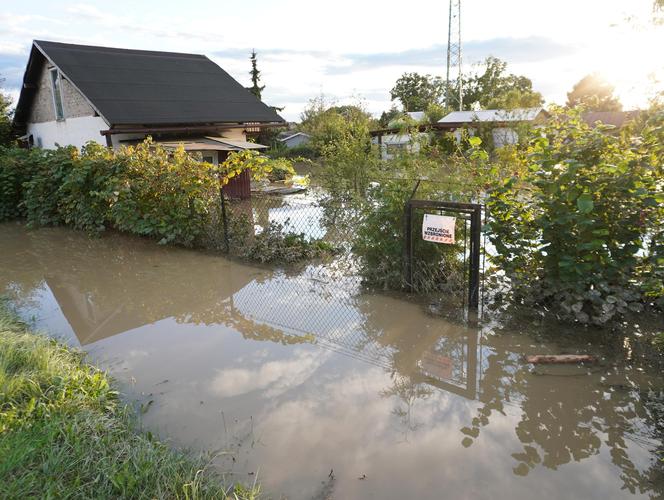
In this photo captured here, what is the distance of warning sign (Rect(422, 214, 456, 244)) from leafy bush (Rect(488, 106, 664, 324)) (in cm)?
58

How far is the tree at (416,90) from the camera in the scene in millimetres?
61906

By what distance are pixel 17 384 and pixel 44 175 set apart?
9.48 metres

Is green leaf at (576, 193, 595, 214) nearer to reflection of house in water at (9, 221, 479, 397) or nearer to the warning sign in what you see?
the warning sign

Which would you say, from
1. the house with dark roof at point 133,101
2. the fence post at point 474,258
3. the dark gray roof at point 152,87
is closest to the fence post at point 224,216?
the fence post at point 474,258

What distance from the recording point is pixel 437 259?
593 centimetres

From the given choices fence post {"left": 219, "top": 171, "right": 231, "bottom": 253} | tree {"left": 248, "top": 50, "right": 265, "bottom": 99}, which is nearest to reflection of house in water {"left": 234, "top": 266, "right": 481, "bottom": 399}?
fence post {"left": 219, "top": 171, "right": 231, "bottom": 253}

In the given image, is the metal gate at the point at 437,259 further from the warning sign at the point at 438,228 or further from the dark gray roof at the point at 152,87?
the dark gray roof at the point at 152,87

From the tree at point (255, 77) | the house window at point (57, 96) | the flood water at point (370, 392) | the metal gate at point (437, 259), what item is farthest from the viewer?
the tree at point (255, 77)

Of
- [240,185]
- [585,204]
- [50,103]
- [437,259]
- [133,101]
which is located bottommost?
[437,259]

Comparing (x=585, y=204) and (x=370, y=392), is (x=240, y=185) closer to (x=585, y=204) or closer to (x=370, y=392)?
(x=370, y=392)

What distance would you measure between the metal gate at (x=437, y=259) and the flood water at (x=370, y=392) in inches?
14.0

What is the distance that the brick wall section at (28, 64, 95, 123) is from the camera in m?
16.3

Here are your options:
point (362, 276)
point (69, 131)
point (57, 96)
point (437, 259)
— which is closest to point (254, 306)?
point (362, 276)

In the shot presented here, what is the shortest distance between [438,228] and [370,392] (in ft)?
7.21
